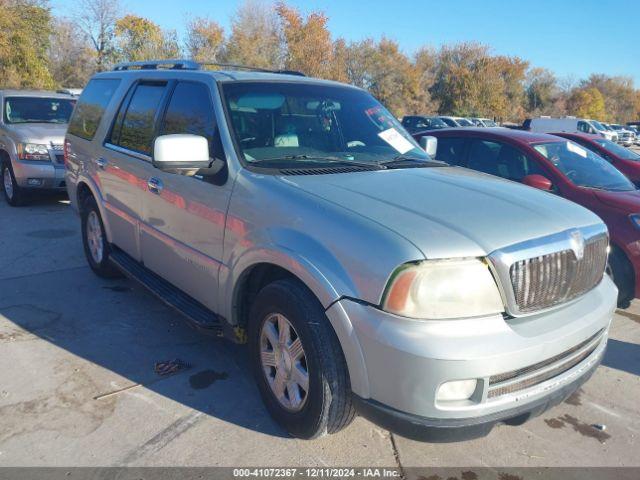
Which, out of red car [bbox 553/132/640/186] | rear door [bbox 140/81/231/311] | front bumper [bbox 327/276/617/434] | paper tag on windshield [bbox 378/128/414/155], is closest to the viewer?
front bumper [bbox 327/276/617/434]

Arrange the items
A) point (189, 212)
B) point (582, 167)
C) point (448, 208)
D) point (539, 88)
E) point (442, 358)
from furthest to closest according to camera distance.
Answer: point (539, 88) < point (582, 167) < point (189, 212) < point (448, 208) < point (442, 358)

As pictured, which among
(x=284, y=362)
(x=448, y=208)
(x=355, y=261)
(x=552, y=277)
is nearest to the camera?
(x=355, y=261)

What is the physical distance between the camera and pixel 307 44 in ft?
126

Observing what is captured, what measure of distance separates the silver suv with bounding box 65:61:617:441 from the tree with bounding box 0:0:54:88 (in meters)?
23.3

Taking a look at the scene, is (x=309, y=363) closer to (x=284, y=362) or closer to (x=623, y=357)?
(x=284, y=362)

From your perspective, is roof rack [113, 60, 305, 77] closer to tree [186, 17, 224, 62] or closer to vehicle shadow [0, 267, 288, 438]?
vehicle shadow [0, 267, 288, 438]

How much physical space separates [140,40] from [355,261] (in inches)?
1617

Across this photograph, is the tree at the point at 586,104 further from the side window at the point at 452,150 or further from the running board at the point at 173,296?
the running board at the point at 173,296

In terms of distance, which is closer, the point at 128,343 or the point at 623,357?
the point at 128,343

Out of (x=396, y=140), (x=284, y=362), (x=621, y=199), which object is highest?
(x=396, y=140)

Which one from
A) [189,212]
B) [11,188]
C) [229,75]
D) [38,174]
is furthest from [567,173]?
[11,188]

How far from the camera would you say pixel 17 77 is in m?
23.9

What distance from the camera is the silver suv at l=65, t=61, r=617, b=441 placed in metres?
2.31

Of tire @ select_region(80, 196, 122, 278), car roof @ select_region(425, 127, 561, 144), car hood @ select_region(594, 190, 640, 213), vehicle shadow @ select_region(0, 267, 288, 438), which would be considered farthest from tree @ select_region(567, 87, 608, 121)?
vehicle shadow @ select_region(0, 267, 288, 438)
